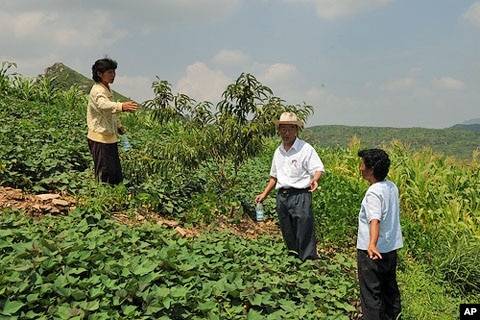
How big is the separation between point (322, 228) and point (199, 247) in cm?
271

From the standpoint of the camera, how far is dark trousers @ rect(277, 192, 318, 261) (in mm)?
5043

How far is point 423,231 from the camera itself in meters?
7.21

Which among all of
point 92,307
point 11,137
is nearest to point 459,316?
point 92,307

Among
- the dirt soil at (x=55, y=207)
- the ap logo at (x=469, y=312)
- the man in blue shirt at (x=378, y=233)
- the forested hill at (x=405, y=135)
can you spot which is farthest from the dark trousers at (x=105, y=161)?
the forested hill at (x=405, y=135)

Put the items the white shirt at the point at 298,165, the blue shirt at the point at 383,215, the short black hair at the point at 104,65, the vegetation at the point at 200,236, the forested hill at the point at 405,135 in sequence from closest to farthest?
the vegetation at the point at 200,236, the blue shirt at the point at 383,215, the white shirt at the point at 298,165, the short black hair at the point at 104,65, the forested hill at the point at 405,135

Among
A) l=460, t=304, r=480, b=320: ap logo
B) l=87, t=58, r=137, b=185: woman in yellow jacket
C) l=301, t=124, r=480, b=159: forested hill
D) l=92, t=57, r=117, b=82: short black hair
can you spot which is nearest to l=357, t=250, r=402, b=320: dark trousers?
l=460, t=304, r=480, b=320: ap logo

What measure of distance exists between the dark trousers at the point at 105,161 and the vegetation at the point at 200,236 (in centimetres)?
22

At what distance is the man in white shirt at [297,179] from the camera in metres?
5.01

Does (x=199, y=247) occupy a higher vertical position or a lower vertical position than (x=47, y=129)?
lower

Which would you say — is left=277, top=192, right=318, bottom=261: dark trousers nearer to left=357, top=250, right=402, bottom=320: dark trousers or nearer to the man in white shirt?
the man in white shirt

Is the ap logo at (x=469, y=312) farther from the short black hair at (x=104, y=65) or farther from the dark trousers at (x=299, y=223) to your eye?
the short black hair at (x=104, y=65)

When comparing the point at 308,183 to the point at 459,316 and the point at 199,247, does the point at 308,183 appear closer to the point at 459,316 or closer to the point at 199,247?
the point at 199,247

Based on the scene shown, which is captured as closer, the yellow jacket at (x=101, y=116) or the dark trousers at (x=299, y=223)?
the dark trousers at (x=299, y=223)

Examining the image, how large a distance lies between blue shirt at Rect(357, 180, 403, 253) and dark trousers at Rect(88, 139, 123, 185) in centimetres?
322
